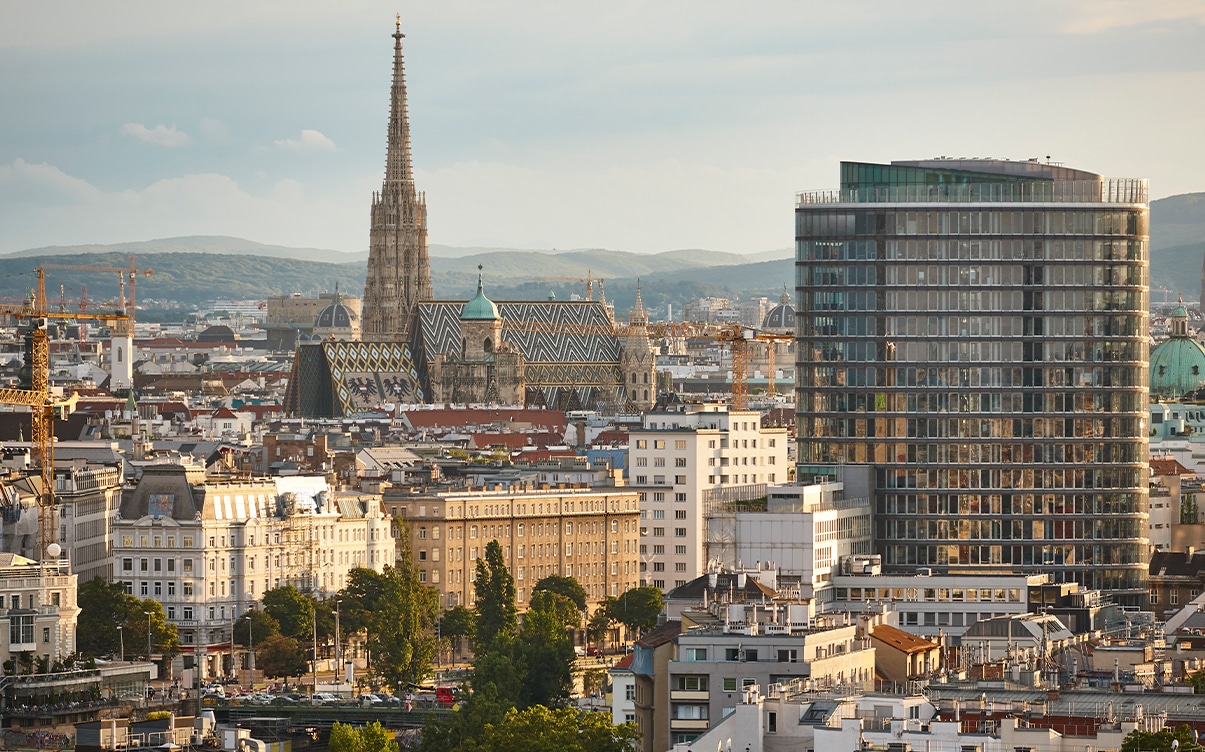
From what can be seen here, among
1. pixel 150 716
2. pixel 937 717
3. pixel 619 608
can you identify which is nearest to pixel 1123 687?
pixel 937 717

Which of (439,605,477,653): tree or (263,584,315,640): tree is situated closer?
(263,584,315,640): tree

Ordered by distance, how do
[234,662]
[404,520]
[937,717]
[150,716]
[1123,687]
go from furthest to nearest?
1. [404,520]
2. [234,662]
3. [150,716]
4. [1123,687]
5. [937,717]

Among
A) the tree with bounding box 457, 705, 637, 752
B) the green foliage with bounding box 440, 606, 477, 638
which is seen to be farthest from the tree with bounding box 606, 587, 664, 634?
the tree with bounding box 457, 705, 637, 752

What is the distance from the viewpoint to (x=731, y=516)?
557 ft

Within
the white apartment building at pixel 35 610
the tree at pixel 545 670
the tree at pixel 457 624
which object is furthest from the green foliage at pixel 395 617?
the white apartment building at pixel 35 610

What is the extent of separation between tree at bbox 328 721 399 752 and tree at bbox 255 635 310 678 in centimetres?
4433

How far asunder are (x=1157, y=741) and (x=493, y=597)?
329ft

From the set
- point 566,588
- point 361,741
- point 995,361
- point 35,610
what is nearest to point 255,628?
point 566,588

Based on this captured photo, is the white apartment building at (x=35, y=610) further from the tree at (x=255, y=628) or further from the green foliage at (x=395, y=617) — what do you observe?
the tree at (x=255, y=628)

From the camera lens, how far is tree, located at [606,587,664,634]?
181 m

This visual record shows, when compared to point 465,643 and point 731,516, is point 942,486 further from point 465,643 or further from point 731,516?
point 465,643

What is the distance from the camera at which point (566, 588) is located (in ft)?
638

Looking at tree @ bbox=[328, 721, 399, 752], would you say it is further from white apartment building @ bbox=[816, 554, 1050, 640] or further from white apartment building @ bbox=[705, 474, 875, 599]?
white apartment building @ bbox=[705, 474, 875, 599]

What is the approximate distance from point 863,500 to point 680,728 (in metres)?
63.9
